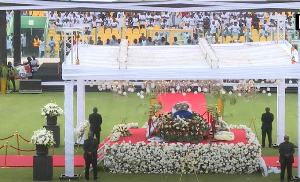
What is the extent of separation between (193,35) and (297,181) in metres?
21.5

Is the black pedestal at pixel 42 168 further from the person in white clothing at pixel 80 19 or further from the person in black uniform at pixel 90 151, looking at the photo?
the person in white clothing at pixel 80 19

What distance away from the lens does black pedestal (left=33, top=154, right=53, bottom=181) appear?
74.5 feet

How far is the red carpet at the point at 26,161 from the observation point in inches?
970

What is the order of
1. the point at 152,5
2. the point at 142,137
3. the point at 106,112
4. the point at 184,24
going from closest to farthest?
the point at 142,137
the point at 106,112
the point at 152,5
the point at 184,24

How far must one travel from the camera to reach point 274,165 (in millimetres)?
24578

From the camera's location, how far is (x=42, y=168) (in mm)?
22734

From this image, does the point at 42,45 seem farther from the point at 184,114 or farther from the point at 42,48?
the point at 184,114

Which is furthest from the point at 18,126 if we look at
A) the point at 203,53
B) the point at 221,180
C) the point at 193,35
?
the point at 193,35

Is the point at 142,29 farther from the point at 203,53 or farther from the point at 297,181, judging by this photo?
the point at 297,181

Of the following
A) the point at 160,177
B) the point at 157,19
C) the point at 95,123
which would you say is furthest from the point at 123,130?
the point at 157,19

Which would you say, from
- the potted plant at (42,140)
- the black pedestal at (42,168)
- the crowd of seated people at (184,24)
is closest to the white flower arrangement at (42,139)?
the potted plant at (42,140)

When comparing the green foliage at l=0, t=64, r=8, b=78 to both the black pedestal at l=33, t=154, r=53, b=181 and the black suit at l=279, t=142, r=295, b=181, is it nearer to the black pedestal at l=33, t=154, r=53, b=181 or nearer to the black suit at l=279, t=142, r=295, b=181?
the black pedestal at l=33, t=154, r=53, b=181

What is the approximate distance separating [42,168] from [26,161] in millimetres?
2542

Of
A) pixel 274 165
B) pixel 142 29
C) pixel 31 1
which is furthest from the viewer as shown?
pixel 142 29
